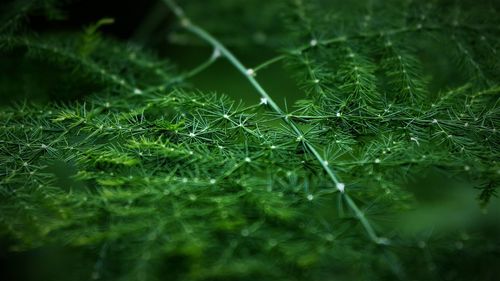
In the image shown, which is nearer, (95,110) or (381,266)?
(381,266)

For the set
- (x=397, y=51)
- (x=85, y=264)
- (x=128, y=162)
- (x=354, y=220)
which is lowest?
(x=85, y=264)

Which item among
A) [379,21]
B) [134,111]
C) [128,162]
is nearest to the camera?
[128,162]

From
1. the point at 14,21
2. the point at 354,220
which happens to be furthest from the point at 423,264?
the point at 14,21

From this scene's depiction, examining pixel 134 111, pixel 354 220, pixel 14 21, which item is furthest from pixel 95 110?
pixel 354 220

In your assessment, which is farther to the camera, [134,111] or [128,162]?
[134,111]

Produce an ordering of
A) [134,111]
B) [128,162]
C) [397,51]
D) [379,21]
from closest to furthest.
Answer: [128,162] < [134,111] < [397,51] < [379,21]

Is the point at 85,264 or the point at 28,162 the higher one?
the point at 28,162

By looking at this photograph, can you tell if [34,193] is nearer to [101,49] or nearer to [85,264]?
[85,264]

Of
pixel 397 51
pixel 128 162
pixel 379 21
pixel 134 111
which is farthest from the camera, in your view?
pixel 379 21

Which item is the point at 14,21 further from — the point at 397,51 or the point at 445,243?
the point at 445,243
